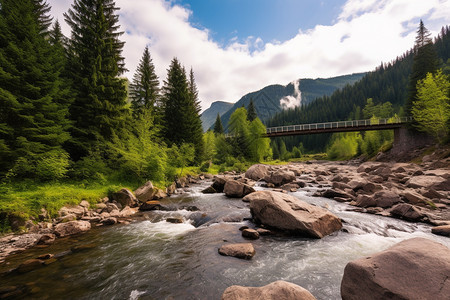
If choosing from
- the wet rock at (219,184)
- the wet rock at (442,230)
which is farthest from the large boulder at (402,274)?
the wet rock at (219,184)

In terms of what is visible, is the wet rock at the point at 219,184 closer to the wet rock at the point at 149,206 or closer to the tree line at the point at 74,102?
the tree line at the point at 74,102

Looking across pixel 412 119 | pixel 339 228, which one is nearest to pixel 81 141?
pixel 339 228

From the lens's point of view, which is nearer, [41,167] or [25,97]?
[41,167]

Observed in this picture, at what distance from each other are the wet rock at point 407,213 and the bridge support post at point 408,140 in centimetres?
4089

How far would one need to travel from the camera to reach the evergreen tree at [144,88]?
28.4 m

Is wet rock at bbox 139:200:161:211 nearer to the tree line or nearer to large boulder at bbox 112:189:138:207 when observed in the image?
large boulder at bbox 112:189:138:207

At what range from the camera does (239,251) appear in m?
6.60

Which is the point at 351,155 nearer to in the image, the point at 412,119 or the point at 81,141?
the point at 412,119

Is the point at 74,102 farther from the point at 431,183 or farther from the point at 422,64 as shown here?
the point at 422,64

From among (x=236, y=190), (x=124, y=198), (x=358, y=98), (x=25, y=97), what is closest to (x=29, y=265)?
(x=124, y=198)

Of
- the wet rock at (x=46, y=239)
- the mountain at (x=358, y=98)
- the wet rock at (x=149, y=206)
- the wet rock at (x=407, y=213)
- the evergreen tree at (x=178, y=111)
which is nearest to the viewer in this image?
the wet rock at (x=46, y=239)

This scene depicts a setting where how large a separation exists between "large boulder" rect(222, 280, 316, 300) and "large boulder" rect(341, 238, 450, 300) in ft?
3.62

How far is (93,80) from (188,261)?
62.3 ft

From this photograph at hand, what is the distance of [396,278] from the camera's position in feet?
11.2
